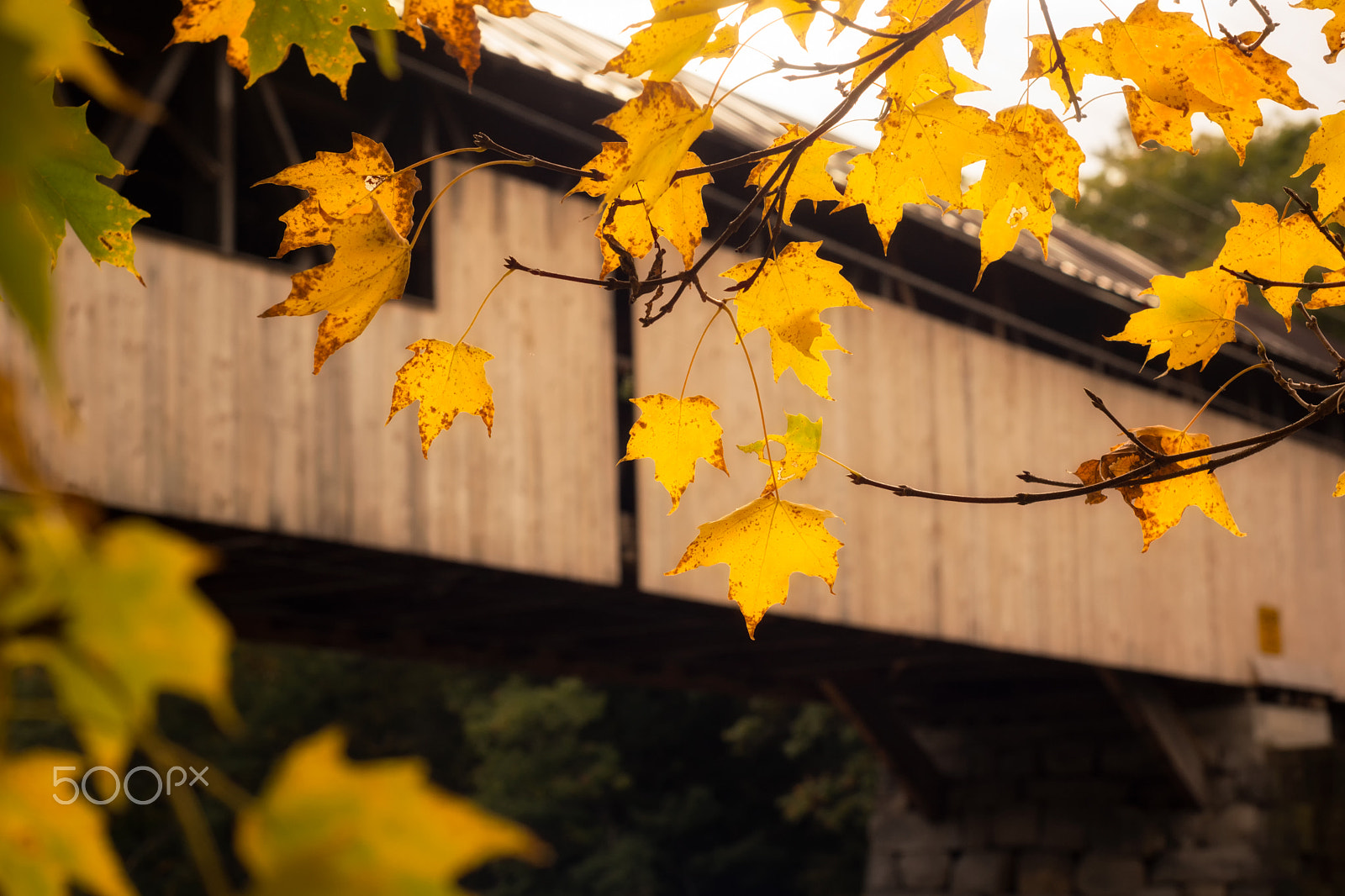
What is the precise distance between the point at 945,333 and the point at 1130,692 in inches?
126

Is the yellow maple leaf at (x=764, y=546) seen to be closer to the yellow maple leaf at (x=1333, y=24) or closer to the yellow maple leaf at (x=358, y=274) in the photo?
the yellow maple leaf at (x=358, y=274)

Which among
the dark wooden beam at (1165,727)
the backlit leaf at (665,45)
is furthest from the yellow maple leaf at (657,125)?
the dark wooden beam at (1165,727)

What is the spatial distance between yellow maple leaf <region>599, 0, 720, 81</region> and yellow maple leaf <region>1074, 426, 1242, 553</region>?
717mm

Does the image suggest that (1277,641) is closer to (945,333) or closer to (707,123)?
(945,333)

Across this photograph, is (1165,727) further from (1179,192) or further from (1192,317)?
(1179,192)

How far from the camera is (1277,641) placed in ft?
32.2

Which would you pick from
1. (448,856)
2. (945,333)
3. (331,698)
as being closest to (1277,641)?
(945,333)

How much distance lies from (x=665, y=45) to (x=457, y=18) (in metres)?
0.22

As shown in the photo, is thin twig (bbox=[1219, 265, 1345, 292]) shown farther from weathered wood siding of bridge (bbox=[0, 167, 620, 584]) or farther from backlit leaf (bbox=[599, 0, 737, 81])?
weathered wood siding of bridge (bbox=[0, 167, 620, 584])

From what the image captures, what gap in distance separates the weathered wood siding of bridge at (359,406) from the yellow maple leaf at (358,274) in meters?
3.22

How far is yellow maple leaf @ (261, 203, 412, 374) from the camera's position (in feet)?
3.92

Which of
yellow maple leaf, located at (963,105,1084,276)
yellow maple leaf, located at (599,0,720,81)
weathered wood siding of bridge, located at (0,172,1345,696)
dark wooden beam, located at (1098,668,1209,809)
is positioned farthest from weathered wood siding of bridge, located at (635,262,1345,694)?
yellow maple leaf, located at (599,0,720,81)

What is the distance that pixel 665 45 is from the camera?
1.15 m

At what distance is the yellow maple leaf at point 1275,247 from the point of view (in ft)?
5.59
